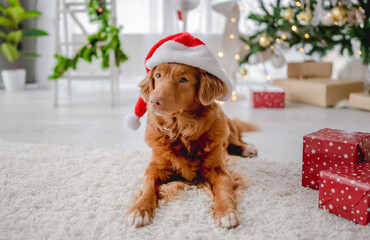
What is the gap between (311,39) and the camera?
11.7 ft

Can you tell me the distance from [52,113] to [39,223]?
2192mm

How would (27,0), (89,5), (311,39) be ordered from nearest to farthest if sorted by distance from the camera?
(89,5) < (311,39) < (27,0)

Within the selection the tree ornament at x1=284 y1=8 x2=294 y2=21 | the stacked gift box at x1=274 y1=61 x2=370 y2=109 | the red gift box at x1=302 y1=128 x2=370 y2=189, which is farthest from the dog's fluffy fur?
the tree ornament at x1=284 y1=8 x2=294 y2=21

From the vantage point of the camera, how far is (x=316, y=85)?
10.9 feet

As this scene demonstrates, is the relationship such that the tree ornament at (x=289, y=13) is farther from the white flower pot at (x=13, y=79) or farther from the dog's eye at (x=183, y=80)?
the white flower pot at (x=13, y=79)

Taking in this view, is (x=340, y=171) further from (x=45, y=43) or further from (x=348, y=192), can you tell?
(x=45, y=43)

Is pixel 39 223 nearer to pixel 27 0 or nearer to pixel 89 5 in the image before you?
pixel 89 5

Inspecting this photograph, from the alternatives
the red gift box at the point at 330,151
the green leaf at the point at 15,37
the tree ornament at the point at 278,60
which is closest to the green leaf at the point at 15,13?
the green leaf at the point at 15,37

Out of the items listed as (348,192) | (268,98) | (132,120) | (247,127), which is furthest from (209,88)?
(268,98)

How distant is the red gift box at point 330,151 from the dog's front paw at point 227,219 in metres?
0.45

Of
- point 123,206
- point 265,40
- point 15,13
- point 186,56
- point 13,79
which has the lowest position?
point 123,206

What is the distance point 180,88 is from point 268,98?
7.33ft

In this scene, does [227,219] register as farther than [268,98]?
No

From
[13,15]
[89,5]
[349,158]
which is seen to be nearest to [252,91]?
[89,5]
